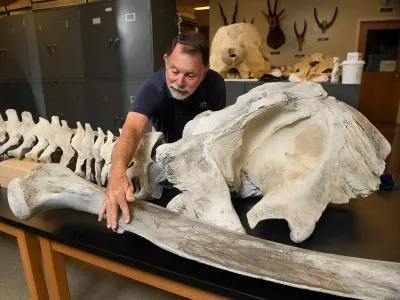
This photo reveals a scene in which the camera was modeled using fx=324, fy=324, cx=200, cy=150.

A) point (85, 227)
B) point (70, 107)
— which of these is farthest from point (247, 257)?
point (70, 107)

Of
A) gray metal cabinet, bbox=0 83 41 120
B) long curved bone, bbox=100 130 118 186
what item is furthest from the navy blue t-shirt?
gray metal cabinet, bbox=0 83 41 120

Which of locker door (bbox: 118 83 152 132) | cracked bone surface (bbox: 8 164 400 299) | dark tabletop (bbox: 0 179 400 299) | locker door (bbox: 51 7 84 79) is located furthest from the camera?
locker door (bbox: 51 7 84 79)

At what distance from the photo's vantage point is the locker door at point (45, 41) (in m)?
4.49

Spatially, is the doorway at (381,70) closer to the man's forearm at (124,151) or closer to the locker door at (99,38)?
the locker door at (99,38)

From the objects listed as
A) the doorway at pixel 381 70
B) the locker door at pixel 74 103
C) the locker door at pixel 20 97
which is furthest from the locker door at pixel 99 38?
the doorway at pixel 381 70

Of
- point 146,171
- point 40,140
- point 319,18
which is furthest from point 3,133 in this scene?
point 319,18

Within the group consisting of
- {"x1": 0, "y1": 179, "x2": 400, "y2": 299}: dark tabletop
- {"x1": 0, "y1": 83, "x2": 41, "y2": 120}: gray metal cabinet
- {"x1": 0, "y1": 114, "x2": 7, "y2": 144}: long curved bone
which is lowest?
{"x1": 0, "y1": 83, "x2": 41, "y2": 120}: gray metal cabinet

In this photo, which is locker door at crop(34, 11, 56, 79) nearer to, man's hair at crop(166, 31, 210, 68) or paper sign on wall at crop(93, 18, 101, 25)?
paper sign on wall at crop(93, 18, 101, 25)

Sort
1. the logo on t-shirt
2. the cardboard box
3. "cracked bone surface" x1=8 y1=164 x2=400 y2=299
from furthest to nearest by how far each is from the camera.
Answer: the logo on t-shirt < the cardboard box < "cracked bone surface" x1=8 y1=164 x2=400 y2=299

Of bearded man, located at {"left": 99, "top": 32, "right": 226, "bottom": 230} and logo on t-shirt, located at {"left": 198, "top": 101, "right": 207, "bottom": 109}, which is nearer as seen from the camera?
bearded man, located at {"left": 99, "top": 32, "right": 226, "bottom": 230}

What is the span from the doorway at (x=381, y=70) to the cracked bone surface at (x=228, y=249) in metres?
6.76

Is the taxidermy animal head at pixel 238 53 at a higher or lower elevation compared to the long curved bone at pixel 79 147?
higher

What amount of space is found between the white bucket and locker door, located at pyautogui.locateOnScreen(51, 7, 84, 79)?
10.7ft

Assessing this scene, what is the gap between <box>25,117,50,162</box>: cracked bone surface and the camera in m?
1.70
